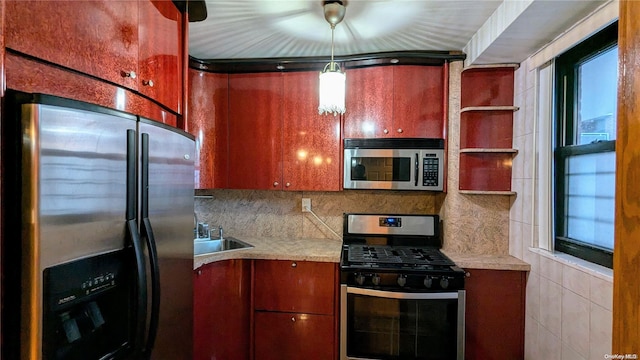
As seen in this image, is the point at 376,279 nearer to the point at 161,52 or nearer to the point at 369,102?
the point at 369,102

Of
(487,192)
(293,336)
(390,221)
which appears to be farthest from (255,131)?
(487,192)

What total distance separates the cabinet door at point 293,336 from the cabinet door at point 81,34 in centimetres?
165

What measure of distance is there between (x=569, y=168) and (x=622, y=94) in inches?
59.7

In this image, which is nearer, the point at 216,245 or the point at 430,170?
the point at 430,170

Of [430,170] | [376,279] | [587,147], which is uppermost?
[587,147]

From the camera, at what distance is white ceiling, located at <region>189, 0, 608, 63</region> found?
5.03 feet

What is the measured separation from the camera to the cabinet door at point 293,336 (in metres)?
2.01

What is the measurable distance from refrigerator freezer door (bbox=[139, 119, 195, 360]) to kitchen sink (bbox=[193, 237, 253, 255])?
102 cm

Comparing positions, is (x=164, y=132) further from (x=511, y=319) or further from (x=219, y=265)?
(x=511, y=319)

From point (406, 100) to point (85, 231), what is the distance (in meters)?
2.00

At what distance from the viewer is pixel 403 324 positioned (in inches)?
74.5

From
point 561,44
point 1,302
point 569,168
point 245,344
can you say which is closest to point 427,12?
point 561,44

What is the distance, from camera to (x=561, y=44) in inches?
64.0

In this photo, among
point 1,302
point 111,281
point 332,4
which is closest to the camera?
point 1,302
